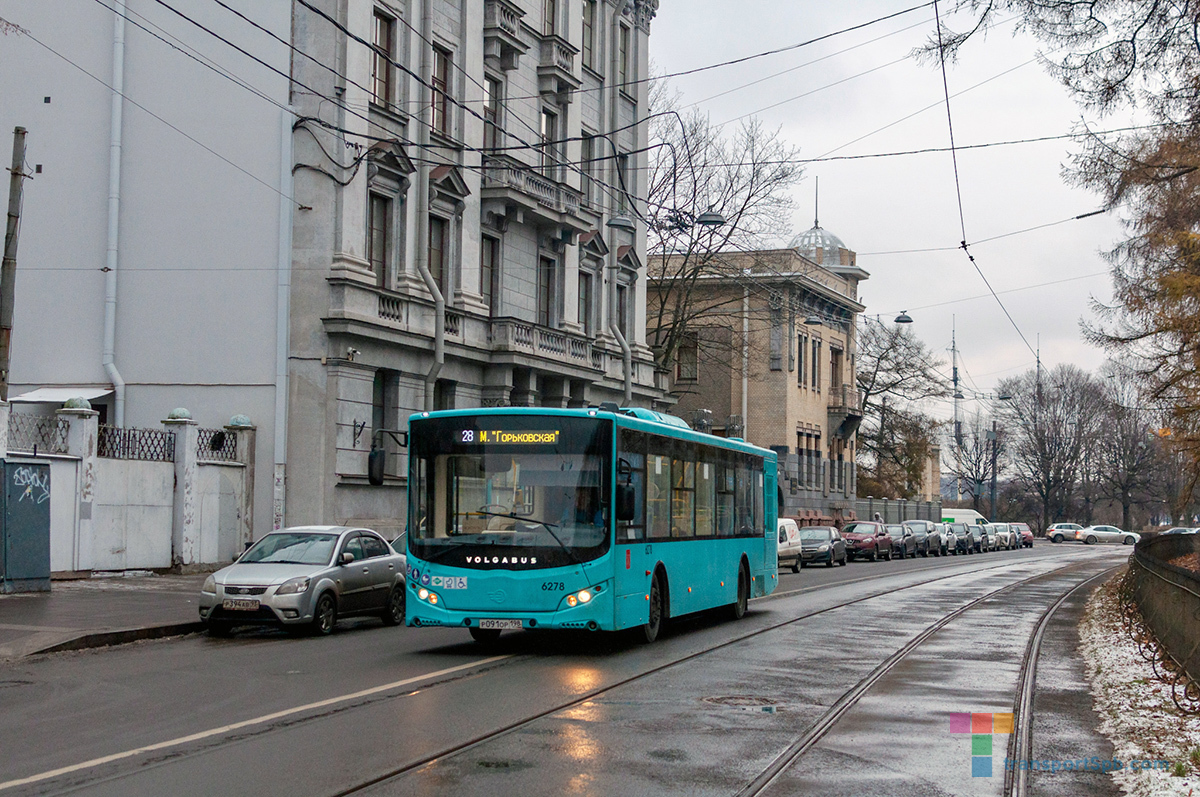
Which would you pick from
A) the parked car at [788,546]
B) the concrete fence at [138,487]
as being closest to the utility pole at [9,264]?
the concrete fence at [138,487]

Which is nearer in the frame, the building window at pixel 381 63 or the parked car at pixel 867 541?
the building window at pixel 381 63

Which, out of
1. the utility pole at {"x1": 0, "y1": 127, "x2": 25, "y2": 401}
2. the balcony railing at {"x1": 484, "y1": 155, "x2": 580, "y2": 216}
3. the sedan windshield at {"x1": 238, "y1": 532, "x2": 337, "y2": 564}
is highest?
the balcony railing at {"x1": 484, "y1": 155, "x2": 580, "y2": 216}

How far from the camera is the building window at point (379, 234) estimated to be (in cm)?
3164

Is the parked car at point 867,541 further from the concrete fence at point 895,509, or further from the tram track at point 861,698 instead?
the tram track at point 861,698

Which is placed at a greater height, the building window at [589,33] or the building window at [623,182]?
the building window at [589,33]

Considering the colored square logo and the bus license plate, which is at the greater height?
the bus license plate

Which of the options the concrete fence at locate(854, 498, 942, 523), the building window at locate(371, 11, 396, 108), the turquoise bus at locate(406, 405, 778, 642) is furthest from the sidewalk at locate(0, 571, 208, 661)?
the concrete fence at locate(854, 498, 942, 523)

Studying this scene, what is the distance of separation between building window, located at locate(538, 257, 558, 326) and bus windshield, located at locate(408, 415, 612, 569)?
24.2 m

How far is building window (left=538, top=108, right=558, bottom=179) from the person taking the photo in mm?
38862

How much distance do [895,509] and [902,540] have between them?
2271 centimetres

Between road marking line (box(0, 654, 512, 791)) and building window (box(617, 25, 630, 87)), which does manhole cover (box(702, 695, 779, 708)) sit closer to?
road marking line (box(0, 654, 512, 791))

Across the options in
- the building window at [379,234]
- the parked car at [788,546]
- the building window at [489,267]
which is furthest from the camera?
the parked car at [788,546]

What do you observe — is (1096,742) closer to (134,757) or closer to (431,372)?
(134,757)

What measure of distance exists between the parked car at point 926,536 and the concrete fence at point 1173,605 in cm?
3655
